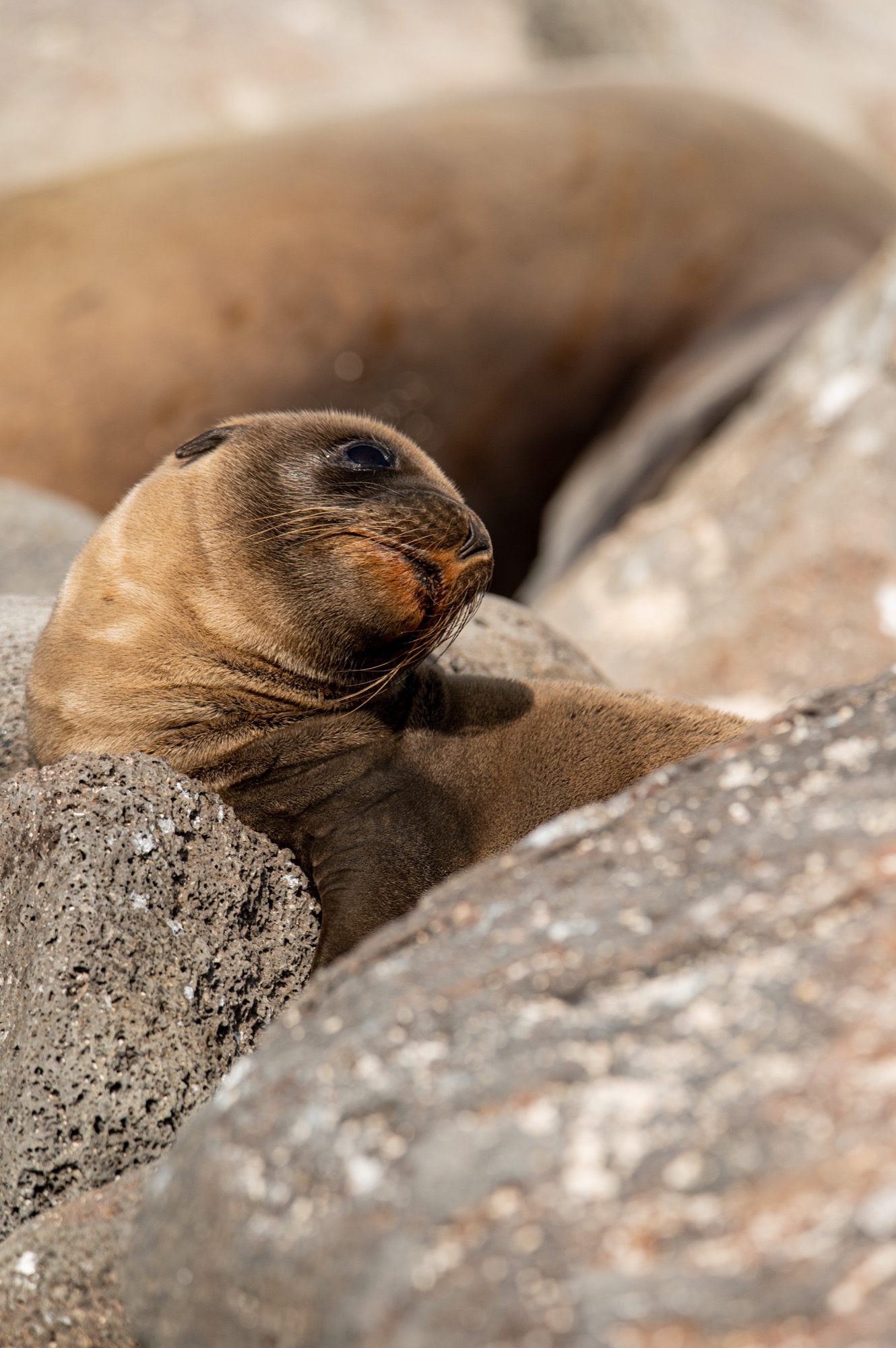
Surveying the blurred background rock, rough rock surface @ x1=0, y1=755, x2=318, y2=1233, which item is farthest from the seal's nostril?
the blurred background rock

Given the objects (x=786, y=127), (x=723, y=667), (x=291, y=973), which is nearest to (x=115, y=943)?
(x=291, y=973)

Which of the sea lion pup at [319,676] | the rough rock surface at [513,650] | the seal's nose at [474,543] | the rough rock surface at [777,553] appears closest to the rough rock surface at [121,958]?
the sea lion pup at [319,676]

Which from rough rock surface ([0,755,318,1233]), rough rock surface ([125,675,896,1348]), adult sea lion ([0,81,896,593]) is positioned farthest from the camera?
adult sea lion ([0,81,896,593])

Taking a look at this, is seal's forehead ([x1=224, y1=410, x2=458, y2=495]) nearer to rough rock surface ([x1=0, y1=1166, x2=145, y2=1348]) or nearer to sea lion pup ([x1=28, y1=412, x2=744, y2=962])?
sea lion pup ([x1=28, y1=412, x2=744, y2=962])

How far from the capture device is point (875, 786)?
1.68 m

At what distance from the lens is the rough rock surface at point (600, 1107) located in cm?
133

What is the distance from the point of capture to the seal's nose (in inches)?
106

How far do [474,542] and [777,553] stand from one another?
2968 mm

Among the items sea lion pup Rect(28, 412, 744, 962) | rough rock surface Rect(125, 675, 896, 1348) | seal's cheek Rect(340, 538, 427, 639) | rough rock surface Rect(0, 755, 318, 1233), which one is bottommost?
rough rock surface Rect(0, 755, 318, 1233)

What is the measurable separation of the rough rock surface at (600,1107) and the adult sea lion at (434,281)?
16.9 feet

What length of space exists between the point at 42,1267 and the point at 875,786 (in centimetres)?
135

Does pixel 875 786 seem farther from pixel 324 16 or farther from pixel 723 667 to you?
pixel 324 16

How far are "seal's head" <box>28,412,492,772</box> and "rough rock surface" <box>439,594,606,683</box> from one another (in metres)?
0.79

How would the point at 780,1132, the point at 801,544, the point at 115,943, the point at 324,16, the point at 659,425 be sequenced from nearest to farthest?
1. the point at 780,1132
2. the point at 115,943
3. the point at 801,544
4. the point at 659,425
5. the point at 324,16
